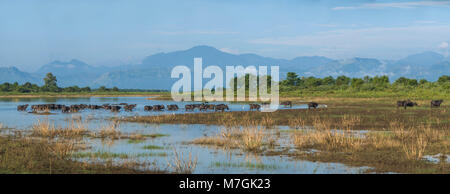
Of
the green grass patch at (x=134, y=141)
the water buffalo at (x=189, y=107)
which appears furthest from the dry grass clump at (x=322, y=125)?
the water buffalo at (x=189, y=107)

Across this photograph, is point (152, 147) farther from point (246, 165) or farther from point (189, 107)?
point (189, 107)

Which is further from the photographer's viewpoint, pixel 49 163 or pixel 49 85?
pixel 49 85

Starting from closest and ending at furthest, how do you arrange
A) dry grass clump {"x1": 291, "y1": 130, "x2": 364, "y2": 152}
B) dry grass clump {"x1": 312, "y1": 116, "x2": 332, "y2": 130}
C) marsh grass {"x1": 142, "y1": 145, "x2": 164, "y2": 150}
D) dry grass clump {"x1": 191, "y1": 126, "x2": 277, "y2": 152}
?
dry grass clump {"x1": 291, "y1": 130, "x2": 364, "y2": 152} < dry grass clump {"x1": 191, "y1": 126, "x2": 277, "y2": 152} < marsh grass {"x1": 142, "y1": 145, "x2": 164, "y2": 150} < dry grass clump {"x1": 312, "y1": 116, "x2": 332, "y2": 130}

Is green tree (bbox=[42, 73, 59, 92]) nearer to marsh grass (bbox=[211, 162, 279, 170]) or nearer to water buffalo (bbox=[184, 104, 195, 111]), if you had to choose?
water buffalo (bbox=[184, 104, 195, 111])

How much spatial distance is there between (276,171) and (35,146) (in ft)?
36.8

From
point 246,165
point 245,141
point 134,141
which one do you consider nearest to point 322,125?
point 245,141

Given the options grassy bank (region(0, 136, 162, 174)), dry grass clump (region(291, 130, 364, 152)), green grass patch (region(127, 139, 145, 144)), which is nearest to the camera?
grassy bank (region(0, 136, 162, 174))

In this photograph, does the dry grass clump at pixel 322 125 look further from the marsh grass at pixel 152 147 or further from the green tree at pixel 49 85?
the green tree at pixel 49 85

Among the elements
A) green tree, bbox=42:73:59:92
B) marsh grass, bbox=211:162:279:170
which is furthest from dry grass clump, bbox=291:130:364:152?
green tree, bbox=42:73:59:92

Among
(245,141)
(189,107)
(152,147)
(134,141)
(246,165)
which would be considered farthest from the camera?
(189,107)

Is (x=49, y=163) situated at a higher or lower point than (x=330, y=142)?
lower

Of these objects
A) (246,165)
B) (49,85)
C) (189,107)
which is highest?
(49,85)
